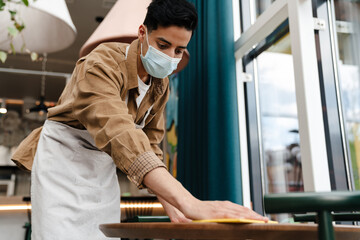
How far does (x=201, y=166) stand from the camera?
2.52 m

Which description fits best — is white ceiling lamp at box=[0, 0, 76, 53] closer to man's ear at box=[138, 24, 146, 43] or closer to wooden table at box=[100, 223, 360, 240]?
man's ear at box=[138, 24, 146, 43]

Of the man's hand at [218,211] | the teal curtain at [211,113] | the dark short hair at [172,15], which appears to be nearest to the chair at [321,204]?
the man's hand at [218,211]

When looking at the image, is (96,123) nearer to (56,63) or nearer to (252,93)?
(252,93)

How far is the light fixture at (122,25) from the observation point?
1808mm

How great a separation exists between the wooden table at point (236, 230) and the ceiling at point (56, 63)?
4.53 meters

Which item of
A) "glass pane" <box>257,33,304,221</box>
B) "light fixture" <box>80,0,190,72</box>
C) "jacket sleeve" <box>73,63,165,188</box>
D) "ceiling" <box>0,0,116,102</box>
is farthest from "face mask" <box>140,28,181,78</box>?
"ceiling" <box>0,0,116,102</box>

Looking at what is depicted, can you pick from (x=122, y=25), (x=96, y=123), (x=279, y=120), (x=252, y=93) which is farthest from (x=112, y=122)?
(x=252, y=93)

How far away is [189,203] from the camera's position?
2.70 ft

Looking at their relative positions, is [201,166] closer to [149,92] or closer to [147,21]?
[149,92]

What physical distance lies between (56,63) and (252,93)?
5.00 metres

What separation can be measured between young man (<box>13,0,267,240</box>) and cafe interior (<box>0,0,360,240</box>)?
0.15 metres

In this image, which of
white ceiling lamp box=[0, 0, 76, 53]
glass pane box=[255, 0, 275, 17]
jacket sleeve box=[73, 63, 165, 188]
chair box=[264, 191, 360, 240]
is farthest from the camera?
glass pane box=[255, 0, 275, 17]

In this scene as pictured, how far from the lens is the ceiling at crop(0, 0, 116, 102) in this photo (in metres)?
5.02

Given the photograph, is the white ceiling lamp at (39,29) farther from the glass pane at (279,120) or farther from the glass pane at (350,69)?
the glass pane at (350,69)
